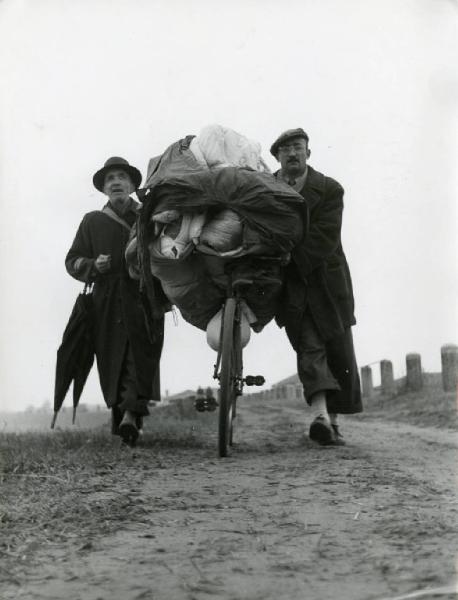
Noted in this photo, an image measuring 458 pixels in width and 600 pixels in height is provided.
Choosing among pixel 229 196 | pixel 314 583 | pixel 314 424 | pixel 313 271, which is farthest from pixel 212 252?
pixel 314 583

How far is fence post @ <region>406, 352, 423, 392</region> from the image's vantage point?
12.2 meters

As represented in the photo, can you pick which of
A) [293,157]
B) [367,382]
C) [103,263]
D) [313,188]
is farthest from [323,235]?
[367,382]

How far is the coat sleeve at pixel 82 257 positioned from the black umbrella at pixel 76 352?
11 cm

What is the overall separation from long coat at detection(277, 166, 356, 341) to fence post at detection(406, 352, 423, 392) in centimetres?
717

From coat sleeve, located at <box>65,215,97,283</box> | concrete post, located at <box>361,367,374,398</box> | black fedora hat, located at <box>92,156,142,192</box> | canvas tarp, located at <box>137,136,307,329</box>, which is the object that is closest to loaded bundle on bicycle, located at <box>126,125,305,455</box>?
canvas tarp, located at <box>137,136,307,329</box>

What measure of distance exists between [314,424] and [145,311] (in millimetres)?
1350

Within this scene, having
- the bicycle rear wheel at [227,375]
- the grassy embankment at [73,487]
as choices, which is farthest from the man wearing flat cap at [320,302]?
the grassy embankment at [73,487]

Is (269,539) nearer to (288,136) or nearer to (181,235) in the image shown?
(181,235)

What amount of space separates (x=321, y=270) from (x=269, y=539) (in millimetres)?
2995

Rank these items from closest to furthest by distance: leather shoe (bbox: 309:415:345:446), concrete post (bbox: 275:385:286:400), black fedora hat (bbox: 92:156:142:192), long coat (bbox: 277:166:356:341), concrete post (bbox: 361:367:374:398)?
1. leather shoe (bbox: 309:415:345:446)
2. long coat (bbox: 277:166:356:341)
3. black fedora hat (bbox: 92:156:142:192)
4. concrete post (bbox: 361:367:374:398)
5. concrete post (bbox: 275:385:286:400)

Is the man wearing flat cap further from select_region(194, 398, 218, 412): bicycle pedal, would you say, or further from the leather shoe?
select_region(194, 398, 218, 412): bicycle pedal

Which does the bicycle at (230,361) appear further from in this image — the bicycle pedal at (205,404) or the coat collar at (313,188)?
the coat collar at (313,188)

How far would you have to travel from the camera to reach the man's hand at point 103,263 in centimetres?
552

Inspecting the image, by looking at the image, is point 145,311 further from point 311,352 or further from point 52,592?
point 52,592
